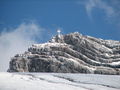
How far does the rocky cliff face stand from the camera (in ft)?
480

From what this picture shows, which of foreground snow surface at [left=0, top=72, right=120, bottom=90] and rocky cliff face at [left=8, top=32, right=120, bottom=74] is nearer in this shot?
foreground snow surface at [left=0, top=72, right=120, bottom=90]

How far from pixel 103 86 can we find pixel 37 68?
451ft

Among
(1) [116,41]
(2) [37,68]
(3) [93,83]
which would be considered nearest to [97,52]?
(1) [116,41]

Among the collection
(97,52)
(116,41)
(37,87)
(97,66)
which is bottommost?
(37,87)

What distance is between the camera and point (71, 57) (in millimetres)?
153625

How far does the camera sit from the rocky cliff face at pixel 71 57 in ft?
480

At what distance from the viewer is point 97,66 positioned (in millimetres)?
149875

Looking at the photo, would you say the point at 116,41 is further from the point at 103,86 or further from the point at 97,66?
the point at 103,86

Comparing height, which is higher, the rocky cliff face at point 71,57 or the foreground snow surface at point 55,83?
the rocky cliff face at point 71,57

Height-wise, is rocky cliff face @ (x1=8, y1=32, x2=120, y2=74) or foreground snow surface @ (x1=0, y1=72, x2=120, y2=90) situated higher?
rocky cliff face @ (x1=8, y1=32, x2=120, y2=74)

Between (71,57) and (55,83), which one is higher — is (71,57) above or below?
above

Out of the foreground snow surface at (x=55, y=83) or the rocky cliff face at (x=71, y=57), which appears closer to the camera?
the foreground snow surface at (x=55, y=83)

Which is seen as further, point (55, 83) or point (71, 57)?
point (71, 57)

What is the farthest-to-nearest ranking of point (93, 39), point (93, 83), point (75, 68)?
1. point (93, 39)
2. point (75, 68)
3. point (93, 83)
